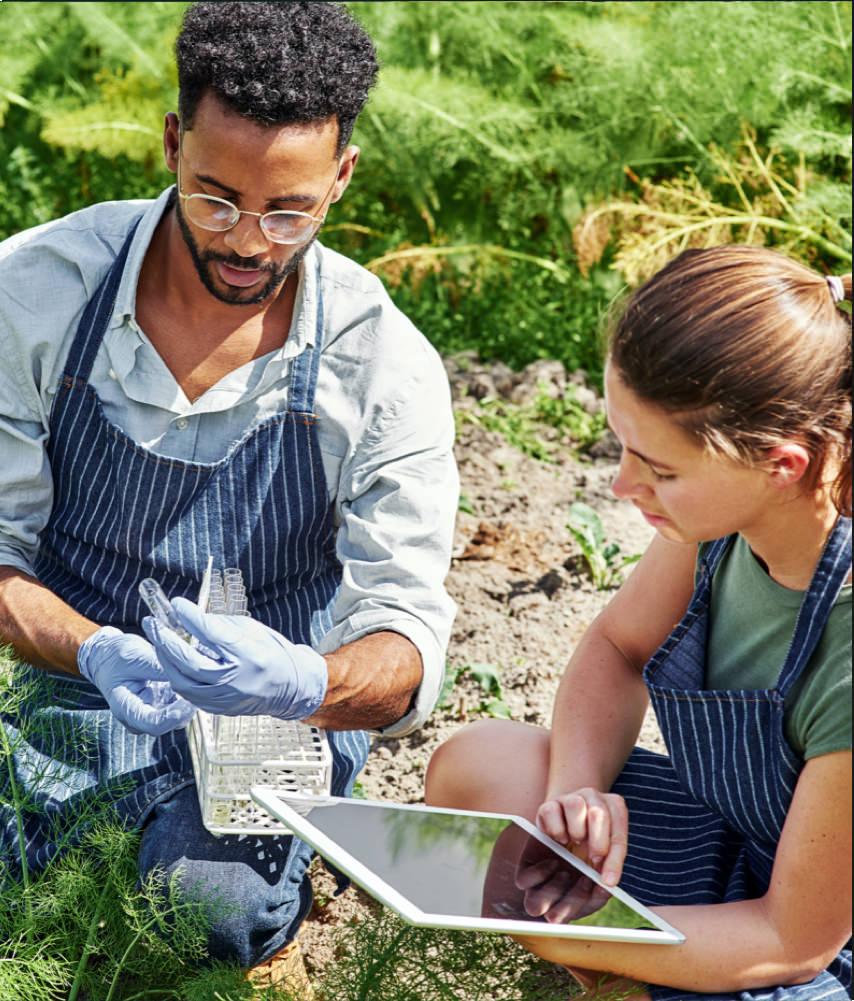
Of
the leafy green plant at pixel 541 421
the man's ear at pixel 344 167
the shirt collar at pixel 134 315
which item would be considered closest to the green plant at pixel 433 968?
the shirt collar at pixel 134 315

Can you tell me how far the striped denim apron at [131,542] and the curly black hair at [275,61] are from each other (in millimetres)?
346

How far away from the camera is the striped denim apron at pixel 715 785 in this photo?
62.1 inches

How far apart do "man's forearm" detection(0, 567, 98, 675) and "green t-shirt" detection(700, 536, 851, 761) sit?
3.24 ft

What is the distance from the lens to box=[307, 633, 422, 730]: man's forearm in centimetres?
183

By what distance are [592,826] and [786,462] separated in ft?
1.90

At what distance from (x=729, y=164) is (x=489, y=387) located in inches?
49.0

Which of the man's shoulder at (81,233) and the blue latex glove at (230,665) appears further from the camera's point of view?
the man's shoulder at (81,233)

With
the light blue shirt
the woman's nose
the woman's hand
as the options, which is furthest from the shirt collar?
the woman's hand

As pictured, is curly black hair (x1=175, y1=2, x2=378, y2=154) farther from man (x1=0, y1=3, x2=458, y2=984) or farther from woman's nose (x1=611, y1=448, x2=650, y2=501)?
woman's nose (x1=611, y1=448, x2=650, y2=501)

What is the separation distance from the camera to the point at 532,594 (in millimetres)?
3074

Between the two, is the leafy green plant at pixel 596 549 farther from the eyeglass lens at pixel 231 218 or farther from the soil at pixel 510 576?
the eyeglass lens at pixel 231 218

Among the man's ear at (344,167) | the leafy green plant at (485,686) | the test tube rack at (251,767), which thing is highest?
the man's ear at (344,167)

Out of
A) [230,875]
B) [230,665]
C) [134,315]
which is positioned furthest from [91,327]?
[230,875]

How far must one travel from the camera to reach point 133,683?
1804 millimetres
